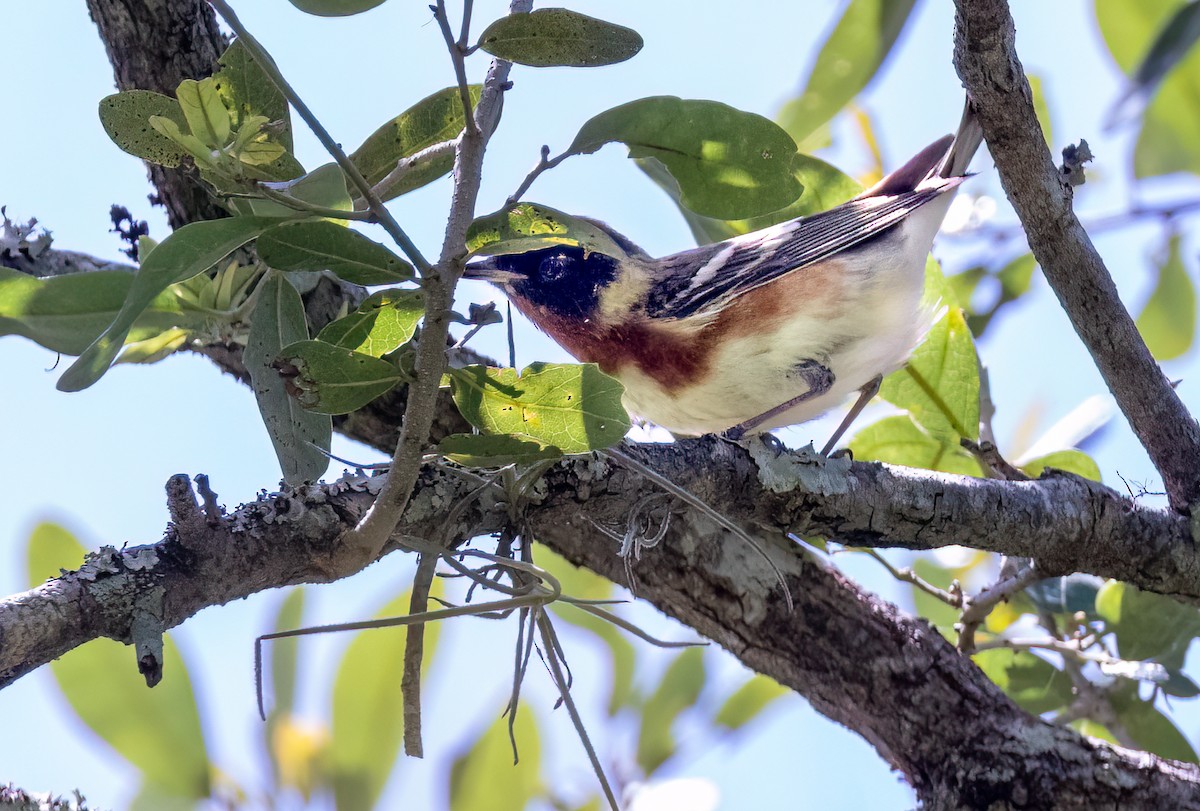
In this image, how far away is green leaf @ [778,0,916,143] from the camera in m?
2.38

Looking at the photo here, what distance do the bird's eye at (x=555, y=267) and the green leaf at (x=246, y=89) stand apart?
1.31m

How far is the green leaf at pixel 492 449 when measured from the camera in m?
1.46

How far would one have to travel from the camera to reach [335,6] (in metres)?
1.36

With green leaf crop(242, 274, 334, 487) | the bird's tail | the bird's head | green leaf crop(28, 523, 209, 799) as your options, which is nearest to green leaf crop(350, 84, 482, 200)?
green leaf crop(242, 274, 334, 487)

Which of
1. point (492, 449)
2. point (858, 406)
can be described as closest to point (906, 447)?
point (858, 406)

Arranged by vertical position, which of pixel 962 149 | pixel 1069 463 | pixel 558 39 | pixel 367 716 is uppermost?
pixel 962 149

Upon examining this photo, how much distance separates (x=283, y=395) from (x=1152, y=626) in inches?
89.4

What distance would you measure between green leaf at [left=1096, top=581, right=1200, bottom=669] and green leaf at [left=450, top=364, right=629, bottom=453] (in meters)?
1.90

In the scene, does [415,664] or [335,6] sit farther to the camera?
[415,664]

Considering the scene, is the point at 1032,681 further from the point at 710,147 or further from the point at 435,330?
the point at 435,330

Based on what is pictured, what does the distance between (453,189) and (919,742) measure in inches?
68.9

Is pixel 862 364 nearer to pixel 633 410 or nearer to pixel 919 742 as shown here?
pixel 633 410

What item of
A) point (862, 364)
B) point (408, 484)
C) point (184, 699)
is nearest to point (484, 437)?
point (408, 484)

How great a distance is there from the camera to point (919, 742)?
2.39 metres
